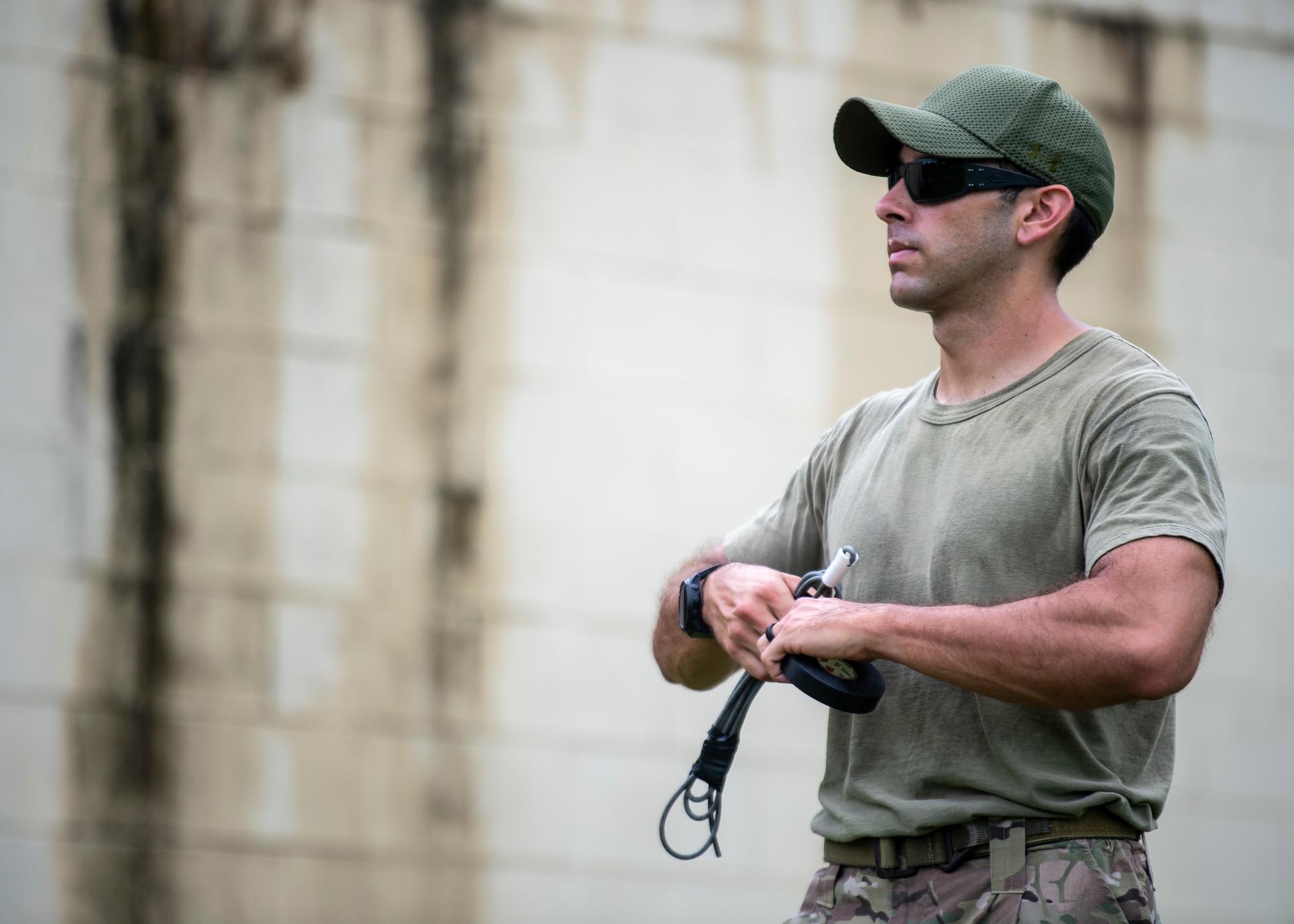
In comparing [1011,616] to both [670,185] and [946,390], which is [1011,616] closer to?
[946,390]

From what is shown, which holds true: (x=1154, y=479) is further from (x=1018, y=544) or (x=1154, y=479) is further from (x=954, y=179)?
(x=954, y=179)

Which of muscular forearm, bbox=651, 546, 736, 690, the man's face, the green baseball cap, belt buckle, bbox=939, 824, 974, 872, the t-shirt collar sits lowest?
belt buckle, bbox=939, 824, 974, 872

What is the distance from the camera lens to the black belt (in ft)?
7.10

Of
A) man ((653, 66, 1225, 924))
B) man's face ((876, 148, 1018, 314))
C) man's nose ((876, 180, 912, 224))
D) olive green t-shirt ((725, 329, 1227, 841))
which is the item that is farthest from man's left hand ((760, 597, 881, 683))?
man's nose ((876, 180, 912, 224))

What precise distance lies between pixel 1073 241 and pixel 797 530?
2.39 feet

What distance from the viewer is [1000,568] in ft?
7.39

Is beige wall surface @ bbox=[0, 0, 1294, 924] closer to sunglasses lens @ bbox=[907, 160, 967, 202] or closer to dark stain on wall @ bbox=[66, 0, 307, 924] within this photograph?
dark stain on wall @ bbox=[66, 0, 307, 924]

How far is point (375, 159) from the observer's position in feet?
17.3

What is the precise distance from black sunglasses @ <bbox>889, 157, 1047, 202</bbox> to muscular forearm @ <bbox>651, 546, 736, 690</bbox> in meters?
0.79

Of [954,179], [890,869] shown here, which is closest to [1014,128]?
[954,179]

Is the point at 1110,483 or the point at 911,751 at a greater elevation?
the point at 1110,483

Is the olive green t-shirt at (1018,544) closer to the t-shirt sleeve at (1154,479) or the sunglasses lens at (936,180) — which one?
the t-shirt sleeve at (1154,479)

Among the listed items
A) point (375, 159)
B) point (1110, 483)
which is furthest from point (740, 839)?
point (1110, 483)

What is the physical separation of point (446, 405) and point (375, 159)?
0.91 meters
